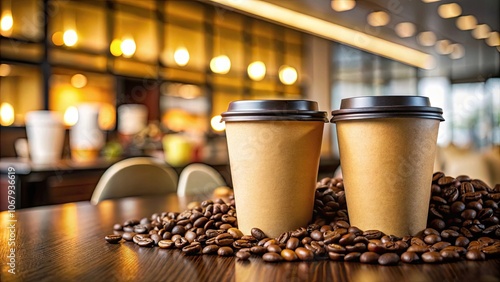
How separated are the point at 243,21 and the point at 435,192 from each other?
5.76 metres

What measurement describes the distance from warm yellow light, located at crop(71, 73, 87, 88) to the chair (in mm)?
2902

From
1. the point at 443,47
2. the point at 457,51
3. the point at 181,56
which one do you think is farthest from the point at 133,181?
the point at 457,51

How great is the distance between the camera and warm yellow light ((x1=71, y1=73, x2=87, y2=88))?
4.45m

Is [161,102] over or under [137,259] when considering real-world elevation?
over

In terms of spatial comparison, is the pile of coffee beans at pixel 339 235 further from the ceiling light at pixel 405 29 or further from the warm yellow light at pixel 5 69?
the ceiling light at pixel 405 29

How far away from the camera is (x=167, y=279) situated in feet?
1.60

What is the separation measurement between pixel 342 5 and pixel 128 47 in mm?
2160

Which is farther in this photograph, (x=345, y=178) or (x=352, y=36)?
(x=352, y=36)

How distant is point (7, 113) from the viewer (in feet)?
13.2

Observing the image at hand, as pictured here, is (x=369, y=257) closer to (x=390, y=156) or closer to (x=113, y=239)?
(x=390, y=156)

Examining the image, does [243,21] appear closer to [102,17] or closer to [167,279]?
[102,17]

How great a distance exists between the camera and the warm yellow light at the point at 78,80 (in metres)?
A: 4.45

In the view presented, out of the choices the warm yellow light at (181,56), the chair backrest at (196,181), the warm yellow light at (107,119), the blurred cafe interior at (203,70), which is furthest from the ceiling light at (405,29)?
the chair backrest at (196,181)

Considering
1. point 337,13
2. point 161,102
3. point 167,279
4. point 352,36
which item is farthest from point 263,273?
point 352,36
